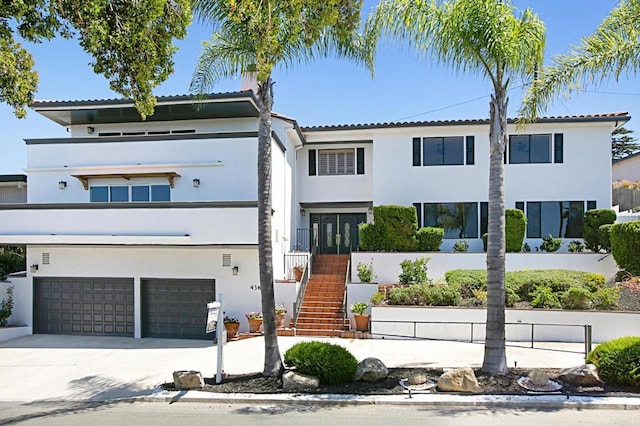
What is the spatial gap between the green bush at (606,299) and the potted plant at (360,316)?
6.67 m

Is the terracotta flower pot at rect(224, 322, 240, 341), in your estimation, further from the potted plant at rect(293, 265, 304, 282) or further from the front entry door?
the front entry door

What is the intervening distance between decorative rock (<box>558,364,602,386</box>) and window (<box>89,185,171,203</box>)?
13.3 m

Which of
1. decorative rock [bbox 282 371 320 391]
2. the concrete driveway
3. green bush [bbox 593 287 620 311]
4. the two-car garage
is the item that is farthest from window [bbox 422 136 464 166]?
decorative rock [bbox 282 371 320 391]

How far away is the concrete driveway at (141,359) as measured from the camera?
33.8ft

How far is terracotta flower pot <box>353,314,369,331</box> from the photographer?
48.8 feet

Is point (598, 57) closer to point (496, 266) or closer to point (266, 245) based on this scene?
point (496, 266)

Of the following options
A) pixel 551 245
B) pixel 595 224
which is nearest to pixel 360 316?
pixel 551 245

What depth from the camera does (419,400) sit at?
880 centimetres

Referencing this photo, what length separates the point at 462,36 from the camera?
988 centimetres

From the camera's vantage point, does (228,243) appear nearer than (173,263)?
Yes

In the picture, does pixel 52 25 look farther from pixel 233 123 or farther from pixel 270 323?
pixel 233 123

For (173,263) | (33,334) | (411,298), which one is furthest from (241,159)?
(33,334)

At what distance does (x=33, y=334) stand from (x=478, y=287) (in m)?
15.1

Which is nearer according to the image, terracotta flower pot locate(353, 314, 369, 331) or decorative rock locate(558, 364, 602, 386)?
decorative rock locate(558, 364, 602, 386)
